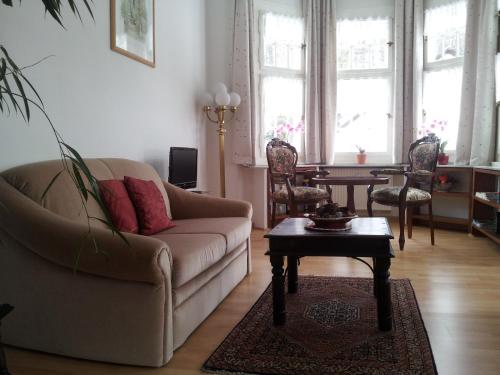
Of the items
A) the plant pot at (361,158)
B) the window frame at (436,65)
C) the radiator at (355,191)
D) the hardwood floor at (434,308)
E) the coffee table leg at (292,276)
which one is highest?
the window frame at (436,65)

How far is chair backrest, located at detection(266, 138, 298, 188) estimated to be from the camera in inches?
185

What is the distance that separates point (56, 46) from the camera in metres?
2.51

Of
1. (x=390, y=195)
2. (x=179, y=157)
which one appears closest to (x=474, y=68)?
(x=390, y=195)

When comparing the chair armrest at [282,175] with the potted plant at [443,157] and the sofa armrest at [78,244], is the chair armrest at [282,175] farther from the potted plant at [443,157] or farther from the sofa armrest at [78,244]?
the sofa armrest at [78,244]

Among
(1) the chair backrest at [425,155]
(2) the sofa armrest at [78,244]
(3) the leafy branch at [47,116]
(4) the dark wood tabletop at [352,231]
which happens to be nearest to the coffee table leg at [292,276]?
(4) the dark wood tabletop at [352,231]

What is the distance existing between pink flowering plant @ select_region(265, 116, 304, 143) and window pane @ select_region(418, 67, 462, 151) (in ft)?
4.88

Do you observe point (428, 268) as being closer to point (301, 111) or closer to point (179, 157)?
point (179, 157)

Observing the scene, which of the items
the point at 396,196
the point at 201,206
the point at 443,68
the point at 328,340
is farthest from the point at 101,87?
the point at 443,68

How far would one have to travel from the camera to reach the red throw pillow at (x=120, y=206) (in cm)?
233

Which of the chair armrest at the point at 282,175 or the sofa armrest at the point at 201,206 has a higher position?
the chair armrest at the point at 282,175

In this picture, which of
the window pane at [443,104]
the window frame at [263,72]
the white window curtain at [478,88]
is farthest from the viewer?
the window frame at [263,72]

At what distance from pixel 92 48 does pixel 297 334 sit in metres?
2.18

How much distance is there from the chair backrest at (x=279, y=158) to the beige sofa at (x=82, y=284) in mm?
2644

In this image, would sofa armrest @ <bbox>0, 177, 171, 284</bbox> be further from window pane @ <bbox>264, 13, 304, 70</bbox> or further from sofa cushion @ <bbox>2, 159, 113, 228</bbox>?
window pane @ <bbox>264, 13, 304, 70</bbox>
